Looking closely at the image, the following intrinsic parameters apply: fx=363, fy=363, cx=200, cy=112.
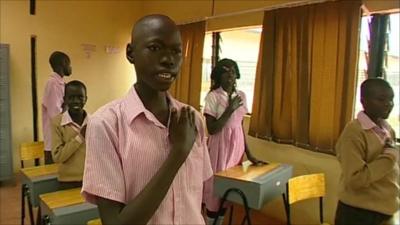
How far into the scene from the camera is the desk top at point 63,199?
76.2 inches

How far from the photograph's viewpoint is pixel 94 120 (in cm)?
77

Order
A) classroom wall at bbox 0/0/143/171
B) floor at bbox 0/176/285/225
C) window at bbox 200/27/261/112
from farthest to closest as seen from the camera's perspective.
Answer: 1. classroom wall at bbox 0/0/143/171
2. window at bbox 200/27/261/112
3. floor at bbox 0/176/285/225

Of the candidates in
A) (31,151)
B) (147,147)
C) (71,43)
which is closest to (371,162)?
(147,147)

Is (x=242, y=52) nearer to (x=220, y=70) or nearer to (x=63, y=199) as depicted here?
(x=220, y=70)

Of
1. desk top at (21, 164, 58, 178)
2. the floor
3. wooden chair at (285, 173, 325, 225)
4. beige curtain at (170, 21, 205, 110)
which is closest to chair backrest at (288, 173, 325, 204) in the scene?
wooden chair at (285, 173, 325, 225)

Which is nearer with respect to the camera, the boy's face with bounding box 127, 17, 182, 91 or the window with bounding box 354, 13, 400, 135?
the boy's face with bounding box 127, 17, 182, 91

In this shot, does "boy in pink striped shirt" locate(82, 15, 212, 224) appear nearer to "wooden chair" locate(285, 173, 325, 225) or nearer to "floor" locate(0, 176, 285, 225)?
"wooden chair" locate(285, 173, 325, 225)

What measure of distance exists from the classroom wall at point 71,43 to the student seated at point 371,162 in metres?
4.35

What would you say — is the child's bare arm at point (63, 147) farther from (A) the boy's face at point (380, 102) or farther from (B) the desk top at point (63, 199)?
(A) the boy's face at point (380, 102)

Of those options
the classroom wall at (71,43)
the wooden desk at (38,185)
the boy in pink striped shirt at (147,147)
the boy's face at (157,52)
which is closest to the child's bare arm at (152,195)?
the boy in pink striped shirt at (147,147)

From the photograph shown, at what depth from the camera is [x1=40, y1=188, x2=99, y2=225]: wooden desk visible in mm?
1790

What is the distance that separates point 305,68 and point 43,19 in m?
3.70

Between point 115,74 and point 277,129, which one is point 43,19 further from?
point 277,129

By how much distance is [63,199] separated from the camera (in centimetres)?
202
